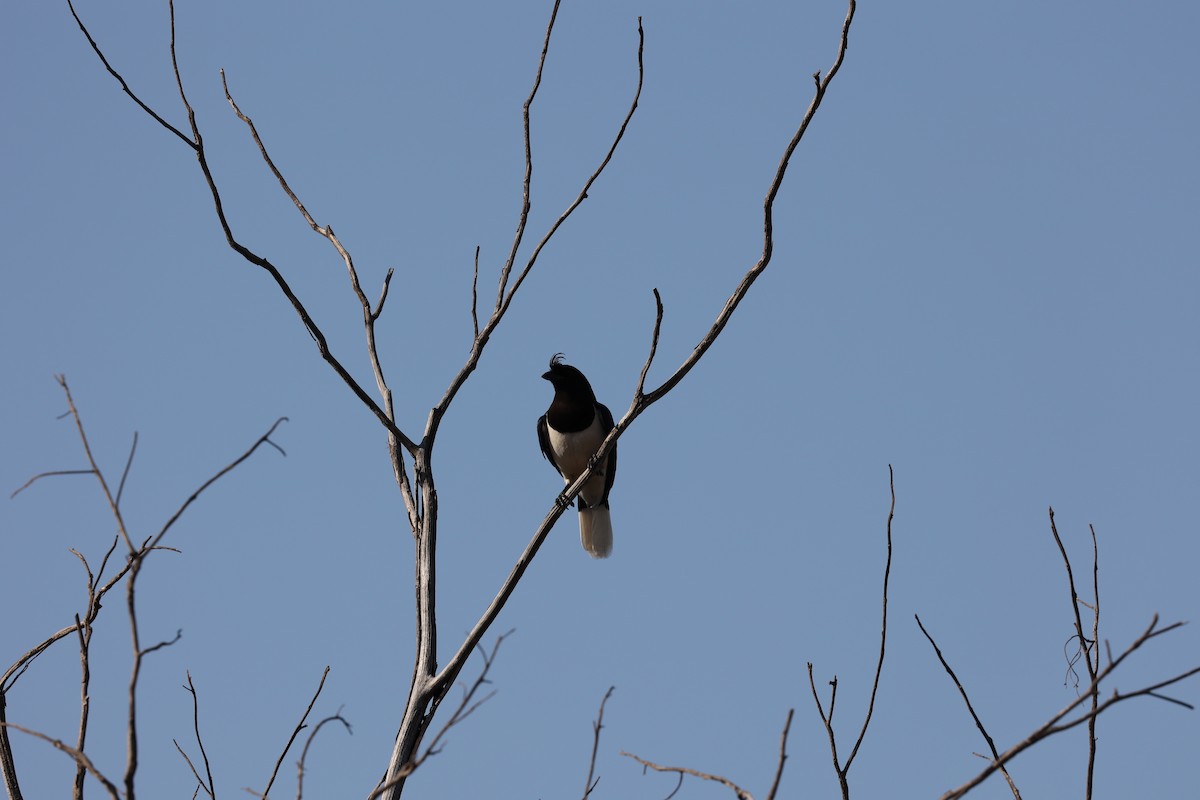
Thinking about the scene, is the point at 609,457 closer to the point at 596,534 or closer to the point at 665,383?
the point at 596,534

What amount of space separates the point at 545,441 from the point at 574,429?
1.54ft

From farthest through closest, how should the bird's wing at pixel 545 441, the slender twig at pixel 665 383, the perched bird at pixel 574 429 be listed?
1. the bird's wing at pixel 545 441
2. the perched bird at pixel 574 429
3. the slender twig at pixel 665 383

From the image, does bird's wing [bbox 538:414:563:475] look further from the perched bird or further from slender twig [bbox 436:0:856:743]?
slender twig [bbox 436:0:856:743]

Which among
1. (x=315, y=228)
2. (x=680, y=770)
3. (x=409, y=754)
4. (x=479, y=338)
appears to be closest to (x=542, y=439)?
(x=315, y=228)

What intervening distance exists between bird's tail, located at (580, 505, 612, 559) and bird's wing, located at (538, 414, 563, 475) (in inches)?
Answer: 14.0

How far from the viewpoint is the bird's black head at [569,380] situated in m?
7.60

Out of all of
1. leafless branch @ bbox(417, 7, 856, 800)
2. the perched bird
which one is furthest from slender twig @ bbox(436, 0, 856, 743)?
the perched bird

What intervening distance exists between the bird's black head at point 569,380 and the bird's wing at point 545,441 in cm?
32

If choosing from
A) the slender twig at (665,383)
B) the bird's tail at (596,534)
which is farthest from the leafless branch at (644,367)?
the bird's tail at (596,534)

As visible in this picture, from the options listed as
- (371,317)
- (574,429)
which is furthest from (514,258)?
(574,429)

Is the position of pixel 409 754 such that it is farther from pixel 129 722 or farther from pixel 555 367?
pixel 555 367

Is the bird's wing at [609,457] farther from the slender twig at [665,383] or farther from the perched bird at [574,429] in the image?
the slender twig at [665,383]

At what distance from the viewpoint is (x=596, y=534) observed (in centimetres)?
805

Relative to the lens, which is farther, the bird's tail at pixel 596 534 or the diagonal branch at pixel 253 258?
the bird's tail at pixel 596 534
